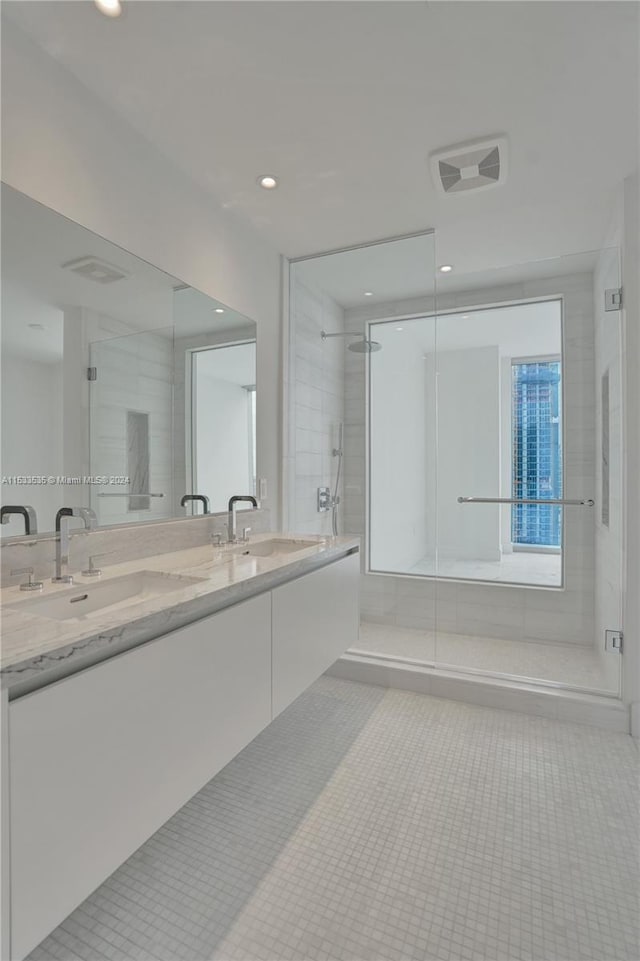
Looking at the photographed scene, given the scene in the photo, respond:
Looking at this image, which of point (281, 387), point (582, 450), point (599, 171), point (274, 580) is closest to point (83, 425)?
point (274, 580)

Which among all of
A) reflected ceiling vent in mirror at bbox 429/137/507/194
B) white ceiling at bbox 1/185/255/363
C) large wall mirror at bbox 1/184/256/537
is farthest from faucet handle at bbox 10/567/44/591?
reflected ceiling vent in mirror at bbox 429/137/507/194

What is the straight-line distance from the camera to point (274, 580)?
1.62m

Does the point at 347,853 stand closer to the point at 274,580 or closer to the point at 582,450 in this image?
the point at 274,580

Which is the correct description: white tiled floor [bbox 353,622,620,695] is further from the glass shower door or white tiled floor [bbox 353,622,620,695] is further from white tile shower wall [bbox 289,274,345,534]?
white tile shower wall [bbox 289,274,345,534]

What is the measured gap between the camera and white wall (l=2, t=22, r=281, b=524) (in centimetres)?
147

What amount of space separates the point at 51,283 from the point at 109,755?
143 cm

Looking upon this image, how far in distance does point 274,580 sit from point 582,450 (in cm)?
230

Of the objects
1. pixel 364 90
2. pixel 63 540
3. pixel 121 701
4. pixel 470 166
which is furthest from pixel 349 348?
pixel 121 701

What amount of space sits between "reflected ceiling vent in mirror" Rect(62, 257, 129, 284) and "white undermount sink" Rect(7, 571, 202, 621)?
42.0 inches

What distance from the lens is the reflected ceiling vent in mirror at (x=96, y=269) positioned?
1672mm

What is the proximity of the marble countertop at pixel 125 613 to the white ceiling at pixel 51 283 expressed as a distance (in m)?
0.79

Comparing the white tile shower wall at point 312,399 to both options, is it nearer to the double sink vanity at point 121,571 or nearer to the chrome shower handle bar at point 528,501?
the double sink vanity at point 121,571

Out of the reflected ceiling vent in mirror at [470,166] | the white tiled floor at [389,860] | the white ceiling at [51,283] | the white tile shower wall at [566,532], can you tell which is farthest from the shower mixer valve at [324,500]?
the reflected ceiling vent in mirror at [470,166]

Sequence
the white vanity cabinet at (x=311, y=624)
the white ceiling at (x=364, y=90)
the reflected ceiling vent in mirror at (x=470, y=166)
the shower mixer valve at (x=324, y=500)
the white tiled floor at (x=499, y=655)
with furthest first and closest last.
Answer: the shower mixer valve at (x=324, y=500)
the white tiled floor at (x=499, y=655)
the reflected ceiling vent in mirror at (x=470, y=166)
the white vanity cabinet at (x=311, y=624)
the white ceiling at (x=364, y=90)
